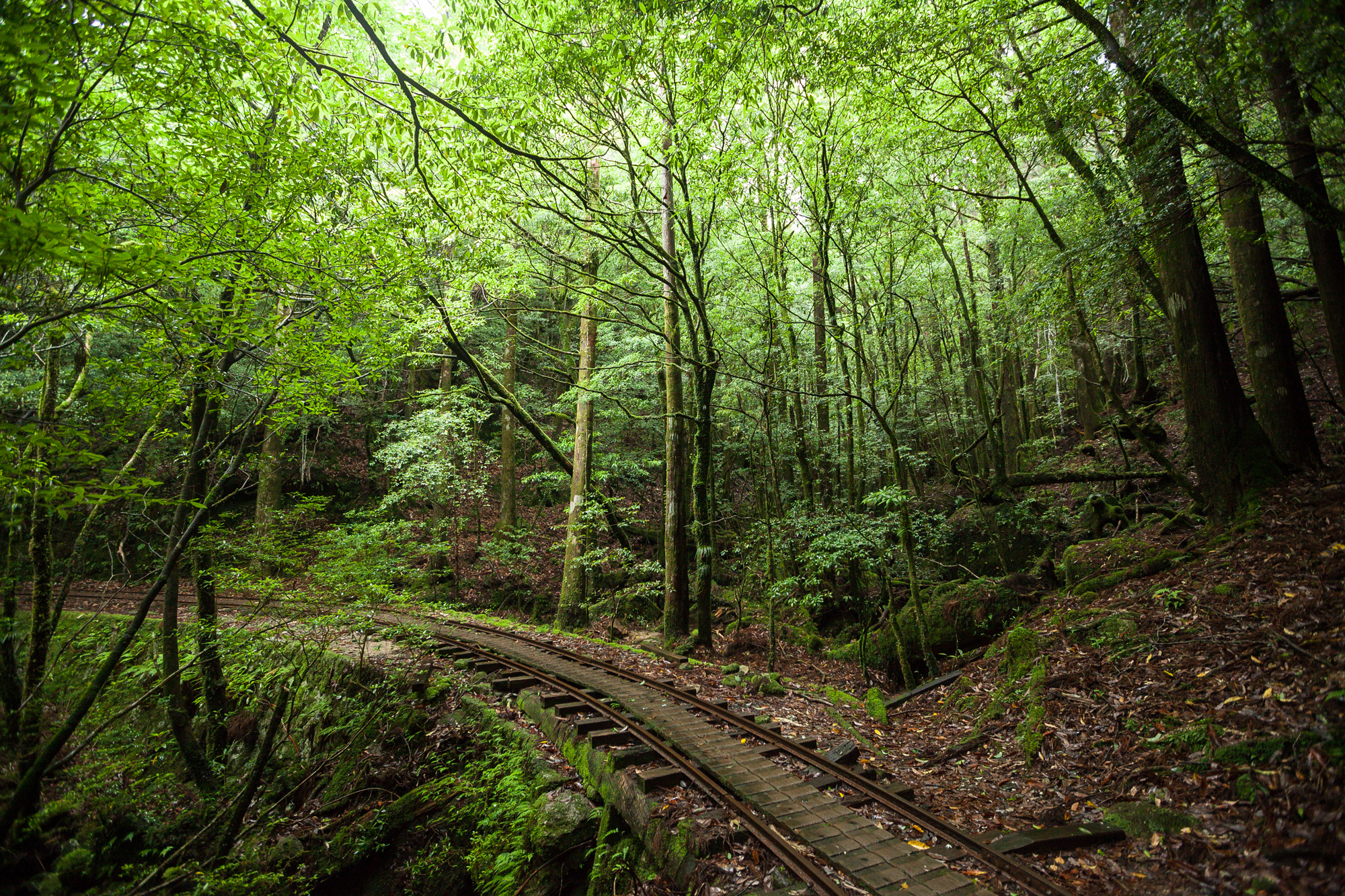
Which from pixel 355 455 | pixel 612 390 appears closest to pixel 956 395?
pixel 612 390

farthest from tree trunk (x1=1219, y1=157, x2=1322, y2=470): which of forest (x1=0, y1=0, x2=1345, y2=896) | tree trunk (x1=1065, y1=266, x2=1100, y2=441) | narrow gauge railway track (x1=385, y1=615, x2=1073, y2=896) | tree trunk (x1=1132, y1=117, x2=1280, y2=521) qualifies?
narrow gauge railway track (x1=385, y1=615, x2=1073, y2=896)

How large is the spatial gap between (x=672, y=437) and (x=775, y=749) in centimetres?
648

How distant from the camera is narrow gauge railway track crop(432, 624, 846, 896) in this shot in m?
3.55

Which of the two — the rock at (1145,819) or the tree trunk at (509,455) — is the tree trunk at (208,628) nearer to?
the tree trunk at (509,455)

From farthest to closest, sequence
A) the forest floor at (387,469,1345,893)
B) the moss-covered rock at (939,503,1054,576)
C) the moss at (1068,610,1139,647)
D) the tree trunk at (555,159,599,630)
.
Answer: the tree trunk at (555,159,599,630) < the moss-covered rock at (939,503,1054,576) < the moss at (1068,610,1139,647) < the forest floor at (387,469,1345,893)

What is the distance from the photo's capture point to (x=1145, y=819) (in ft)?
12.6

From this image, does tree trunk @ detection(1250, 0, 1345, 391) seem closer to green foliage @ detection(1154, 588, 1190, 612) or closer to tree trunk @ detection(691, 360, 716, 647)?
green foliage @ detection(1154, 588, 1190, 612)

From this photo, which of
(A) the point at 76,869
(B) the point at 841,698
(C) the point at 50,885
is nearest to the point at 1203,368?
(B) the point at 841,698

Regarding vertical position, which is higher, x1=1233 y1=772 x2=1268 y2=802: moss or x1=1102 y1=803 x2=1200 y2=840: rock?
x1=1233 y1=772 x2=1268 y2=802: moss

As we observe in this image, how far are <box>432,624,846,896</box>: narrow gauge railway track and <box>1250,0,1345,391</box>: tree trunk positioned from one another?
6.72 meters

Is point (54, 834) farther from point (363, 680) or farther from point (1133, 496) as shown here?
point (1133, 496)

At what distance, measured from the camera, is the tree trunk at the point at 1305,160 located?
4.29 meters

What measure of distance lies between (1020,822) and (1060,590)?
5.34m

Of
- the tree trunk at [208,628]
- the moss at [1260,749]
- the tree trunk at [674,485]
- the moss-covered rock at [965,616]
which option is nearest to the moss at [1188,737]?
the moss at [1260,749]
